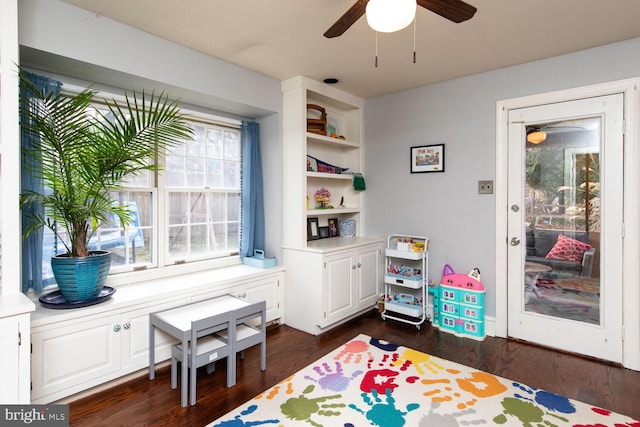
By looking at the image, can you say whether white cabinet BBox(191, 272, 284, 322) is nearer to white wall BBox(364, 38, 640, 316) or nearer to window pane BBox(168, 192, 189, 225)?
window pane BBox(168, 192, 189, 225)

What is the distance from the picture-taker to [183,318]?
2.40 m

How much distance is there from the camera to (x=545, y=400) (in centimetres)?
224

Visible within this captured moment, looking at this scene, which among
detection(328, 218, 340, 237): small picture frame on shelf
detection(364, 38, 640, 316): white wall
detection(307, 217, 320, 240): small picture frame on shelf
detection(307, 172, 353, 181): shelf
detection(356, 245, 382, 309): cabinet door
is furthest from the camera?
detection(328, 218, 340, 237): small picture frame on shelf

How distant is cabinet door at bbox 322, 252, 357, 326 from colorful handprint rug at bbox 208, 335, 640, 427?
2.31ft

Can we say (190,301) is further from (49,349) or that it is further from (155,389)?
(49,349)

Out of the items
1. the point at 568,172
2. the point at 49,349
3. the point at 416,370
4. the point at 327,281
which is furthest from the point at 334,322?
the point at 568,172

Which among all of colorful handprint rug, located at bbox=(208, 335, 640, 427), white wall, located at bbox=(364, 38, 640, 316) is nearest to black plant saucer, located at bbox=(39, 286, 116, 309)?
colorful handprint rug, located at bbox=(208, 335, 640, 427)

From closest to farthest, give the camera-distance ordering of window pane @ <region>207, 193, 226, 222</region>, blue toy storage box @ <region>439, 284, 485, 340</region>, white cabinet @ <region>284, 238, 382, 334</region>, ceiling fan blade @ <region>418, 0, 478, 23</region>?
1. ceiling fan blade @ <region>418, 0, 478, 23</region>
2. blue toy storage box @ <region>439, 284, 485, 340</region>
3. white cabinet @ <region>284, 238, 382, 334</region>
4. window pane @ <region>207, 193, 226, 222</region>

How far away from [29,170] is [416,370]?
9.68 feet

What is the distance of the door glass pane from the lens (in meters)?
2.86

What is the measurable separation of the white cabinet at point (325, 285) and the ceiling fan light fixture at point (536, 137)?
1823mm

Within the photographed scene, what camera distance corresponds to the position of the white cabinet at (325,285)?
3.33m

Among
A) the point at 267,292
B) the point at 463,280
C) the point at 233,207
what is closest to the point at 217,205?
the point at 233,207

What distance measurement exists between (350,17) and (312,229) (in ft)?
8.19
